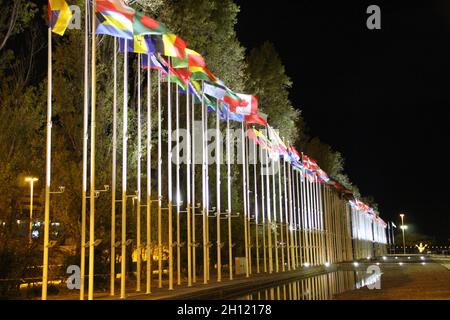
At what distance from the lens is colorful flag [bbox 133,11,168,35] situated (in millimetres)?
17031

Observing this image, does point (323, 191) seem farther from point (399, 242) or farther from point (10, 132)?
point (399, 242)

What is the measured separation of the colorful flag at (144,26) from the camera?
17031 mm

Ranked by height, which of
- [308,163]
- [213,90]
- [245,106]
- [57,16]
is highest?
[213,90]

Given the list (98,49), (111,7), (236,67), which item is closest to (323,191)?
(236,67)

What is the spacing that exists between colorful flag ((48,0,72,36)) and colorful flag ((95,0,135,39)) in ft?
3.70

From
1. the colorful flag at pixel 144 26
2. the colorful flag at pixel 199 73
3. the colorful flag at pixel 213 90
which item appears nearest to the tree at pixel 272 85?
the colorful flag at pixel 213 90

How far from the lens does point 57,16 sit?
49.9ft

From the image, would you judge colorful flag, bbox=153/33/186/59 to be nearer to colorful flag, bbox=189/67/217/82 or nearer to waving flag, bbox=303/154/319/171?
colorful flag, bbox=189/67/217/82

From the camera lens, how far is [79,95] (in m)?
23.7

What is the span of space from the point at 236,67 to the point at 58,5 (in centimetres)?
1939

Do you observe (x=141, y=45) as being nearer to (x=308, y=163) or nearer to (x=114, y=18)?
(x=114, y=18)

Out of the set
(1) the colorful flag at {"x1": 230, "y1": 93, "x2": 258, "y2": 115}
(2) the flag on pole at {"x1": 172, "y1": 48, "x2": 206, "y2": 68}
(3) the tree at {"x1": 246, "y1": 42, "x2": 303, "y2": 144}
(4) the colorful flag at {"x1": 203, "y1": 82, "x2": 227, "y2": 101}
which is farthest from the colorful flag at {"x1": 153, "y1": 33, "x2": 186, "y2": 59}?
(3) the tree at {"x1": 246, "y1": 42, "x2": 303, "y2": 144}

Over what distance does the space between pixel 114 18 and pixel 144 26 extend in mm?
1199

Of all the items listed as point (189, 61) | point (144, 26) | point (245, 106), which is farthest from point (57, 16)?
point (245, 106)
